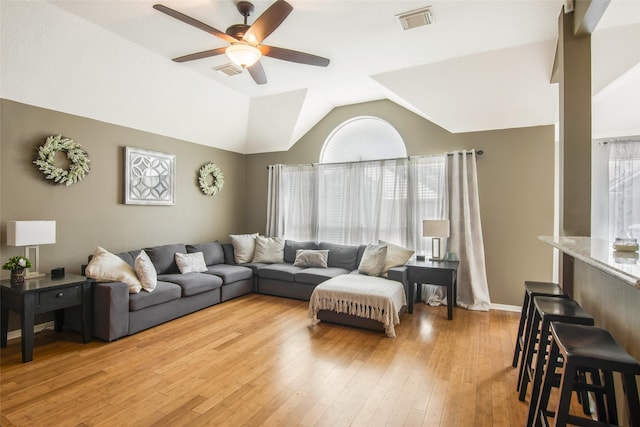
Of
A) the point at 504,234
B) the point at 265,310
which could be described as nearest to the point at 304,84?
the point at 265,310

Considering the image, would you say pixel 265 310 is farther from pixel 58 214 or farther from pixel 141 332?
pixel 58 214

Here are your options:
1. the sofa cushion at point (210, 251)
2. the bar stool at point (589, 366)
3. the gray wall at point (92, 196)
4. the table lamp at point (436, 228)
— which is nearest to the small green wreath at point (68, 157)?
the gray wall at point (92, 196)

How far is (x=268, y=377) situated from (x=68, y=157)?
334 centimetres

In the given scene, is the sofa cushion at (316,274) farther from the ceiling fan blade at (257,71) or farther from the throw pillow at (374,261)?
the ceiling fan blade at (257,71)

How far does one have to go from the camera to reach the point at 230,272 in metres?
4.64

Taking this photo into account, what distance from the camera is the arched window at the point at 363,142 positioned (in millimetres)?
5062

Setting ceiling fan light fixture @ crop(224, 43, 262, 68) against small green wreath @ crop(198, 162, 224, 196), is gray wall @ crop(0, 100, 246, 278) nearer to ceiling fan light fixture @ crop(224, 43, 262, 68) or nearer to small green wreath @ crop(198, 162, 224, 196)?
small green wreath @ crop(198, 162, 224, 196)

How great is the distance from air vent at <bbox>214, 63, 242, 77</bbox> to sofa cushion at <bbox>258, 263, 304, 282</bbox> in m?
2.80

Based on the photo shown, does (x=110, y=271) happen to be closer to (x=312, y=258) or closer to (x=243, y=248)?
(x=243, y=248)

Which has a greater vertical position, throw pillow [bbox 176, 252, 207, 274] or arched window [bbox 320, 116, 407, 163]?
arched window [bbox 320, 116, 407, 163]

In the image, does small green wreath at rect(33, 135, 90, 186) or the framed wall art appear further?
the framed wall art

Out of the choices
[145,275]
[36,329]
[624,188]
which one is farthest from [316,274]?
[624,188]

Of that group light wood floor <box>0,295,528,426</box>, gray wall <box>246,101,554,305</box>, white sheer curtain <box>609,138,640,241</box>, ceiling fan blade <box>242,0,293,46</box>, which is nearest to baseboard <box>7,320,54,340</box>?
light wood floor <box>0,295,528,426</box>

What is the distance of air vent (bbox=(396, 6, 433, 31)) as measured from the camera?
8.80 feet
